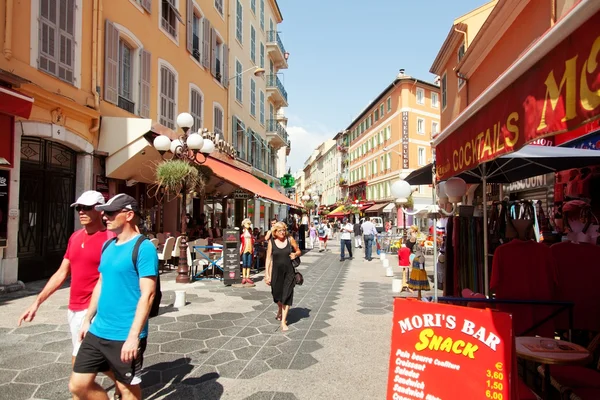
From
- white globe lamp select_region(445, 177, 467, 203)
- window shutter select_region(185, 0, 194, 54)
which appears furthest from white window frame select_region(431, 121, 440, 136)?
white globe lamp select_region(445, 177, 467, 203)

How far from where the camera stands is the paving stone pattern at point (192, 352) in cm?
388

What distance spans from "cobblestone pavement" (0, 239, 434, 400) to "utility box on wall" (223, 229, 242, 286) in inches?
51.4

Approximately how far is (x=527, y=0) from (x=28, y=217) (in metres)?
13.0

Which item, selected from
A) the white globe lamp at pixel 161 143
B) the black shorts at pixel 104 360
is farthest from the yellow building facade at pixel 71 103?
the black shorts at pixel 104 360

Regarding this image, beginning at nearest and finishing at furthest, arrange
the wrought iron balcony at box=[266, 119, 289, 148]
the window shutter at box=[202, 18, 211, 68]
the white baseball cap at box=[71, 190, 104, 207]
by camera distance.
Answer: the white baseball cap at box=[71, 190, 104, 207], the window shutter at box=[202, 18, 211, 68], the wrought iron balcony at box=[266, 119, 289, 148]

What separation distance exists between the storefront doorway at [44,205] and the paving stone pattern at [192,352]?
144 inches

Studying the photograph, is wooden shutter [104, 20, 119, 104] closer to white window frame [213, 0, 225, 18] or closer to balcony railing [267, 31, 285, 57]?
white window frame [213, 0, 225, 18]

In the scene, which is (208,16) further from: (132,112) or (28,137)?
(28,137)

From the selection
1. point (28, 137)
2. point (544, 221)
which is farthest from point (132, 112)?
point (544, 221)

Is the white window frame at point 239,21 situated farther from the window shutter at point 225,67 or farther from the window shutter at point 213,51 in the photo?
the window shutter at point 213,51

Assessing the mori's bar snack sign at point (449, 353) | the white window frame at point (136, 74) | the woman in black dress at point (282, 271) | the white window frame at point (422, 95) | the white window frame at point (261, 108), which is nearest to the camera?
the mori's bar snack sign at point (449, 353)

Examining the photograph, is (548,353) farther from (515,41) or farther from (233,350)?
(515,41)

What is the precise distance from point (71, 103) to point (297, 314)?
6995 millimetres

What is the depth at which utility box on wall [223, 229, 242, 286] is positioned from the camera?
9.74 meters
